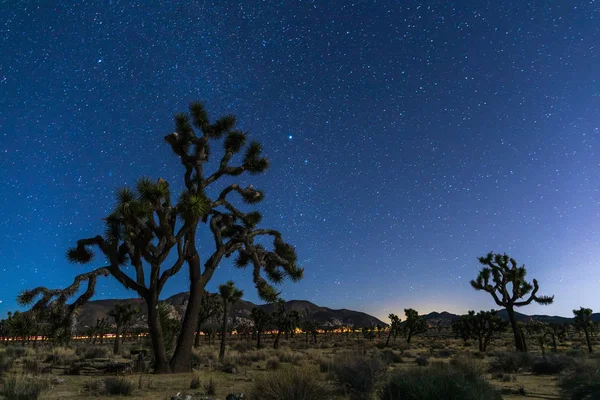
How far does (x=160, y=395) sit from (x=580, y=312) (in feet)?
160

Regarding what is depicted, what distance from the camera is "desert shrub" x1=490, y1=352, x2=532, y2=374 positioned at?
17.6 metres

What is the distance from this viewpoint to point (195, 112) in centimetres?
1817

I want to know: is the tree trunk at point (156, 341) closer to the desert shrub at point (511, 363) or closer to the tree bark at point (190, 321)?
the tree bark at point (190, 321)

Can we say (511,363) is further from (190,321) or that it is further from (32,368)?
(32,368)

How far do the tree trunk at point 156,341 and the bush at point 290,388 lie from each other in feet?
29.1

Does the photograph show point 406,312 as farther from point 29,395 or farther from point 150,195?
point 29,395

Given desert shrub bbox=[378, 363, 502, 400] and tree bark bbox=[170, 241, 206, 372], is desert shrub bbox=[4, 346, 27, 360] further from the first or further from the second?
desert shrub bbox=[378, 363, 502, 400]

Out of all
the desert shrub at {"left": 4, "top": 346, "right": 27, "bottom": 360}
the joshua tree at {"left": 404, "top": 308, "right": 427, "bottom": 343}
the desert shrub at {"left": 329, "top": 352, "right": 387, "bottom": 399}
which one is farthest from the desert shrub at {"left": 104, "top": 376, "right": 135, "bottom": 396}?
the joshua tree at {"left": 404, "top": 308, "right": 427, "bottom": 343}

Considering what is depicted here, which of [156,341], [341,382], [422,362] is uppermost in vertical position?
[156,341]

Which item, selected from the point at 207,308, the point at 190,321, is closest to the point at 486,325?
the point at 207,308

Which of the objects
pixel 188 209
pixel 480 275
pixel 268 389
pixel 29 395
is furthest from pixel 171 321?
pixel 480 275

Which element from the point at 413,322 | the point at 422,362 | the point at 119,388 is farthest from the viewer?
the point at 413,322

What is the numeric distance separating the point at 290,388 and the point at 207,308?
1592 inches

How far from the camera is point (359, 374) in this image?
945 centimetres
